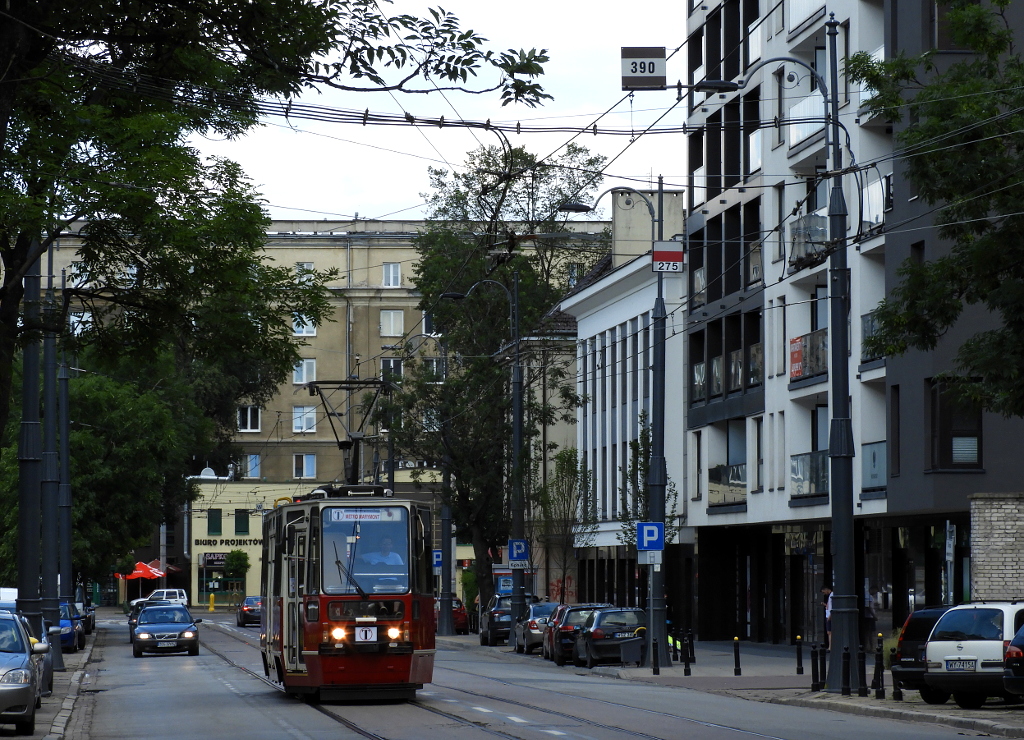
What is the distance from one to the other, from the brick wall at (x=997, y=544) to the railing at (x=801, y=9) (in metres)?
14.9

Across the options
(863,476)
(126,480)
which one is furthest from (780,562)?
(126,480)

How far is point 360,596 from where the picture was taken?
2327 centimetres

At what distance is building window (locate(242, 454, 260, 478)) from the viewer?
10169 centimetres

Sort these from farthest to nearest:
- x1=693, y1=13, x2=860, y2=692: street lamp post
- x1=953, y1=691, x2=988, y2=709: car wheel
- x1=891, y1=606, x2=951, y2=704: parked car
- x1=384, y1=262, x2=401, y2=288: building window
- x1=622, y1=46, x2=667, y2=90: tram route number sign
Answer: x1=384, y1=262, x2=401, y2=288: building window → x1=693, y1=13, x2=860, y2=692: street lamp post → x1=891, y1=606, x2=951, y2=704: parked car → x1=953, y1=691, x2=988, y2=709: car wheel → x1=622, y1=46, x2=667, y2=90: tram route number sign

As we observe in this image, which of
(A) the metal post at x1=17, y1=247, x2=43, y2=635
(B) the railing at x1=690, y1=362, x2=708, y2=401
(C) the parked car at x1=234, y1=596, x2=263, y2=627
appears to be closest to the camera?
(A) the metal post at x1=17, y1=247, x2=43, y2=635

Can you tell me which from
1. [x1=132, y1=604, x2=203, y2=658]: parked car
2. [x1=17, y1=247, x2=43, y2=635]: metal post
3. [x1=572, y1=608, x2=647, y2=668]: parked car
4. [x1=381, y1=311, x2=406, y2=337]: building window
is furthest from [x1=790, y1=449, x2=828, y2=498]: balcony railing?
[x1=381, y1=311, x2=406, y2=337]: building window

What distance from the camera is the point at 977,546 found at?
3158 cm

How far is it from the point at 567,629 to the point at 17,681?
21.5 meters

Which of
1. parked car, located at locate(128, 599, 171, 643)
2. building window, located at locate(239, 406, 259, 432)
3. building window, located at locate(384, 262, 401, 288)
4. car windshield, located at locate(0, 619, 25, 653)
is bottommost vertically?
parked car, located at locate(128, 599, 171, 643)

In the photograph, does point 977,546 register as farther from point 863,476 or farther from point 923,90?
point 923,90

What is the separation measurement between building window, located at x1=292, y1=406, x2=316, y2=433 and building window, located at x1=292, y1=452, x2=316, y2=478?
4.99ft

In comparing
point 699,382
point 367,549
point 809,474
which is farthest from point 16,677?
point 699,382

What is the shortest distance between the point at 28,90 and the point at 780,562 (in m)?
36.2

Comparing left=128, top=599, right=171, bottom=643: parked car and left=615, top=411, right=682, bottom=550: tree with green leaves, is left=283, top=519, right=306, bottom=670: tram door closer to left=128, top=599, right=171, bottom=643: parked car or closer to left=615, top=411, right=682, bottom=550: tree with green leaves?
left=615, top=411, right=682, bottom=550: tree with green leaves
